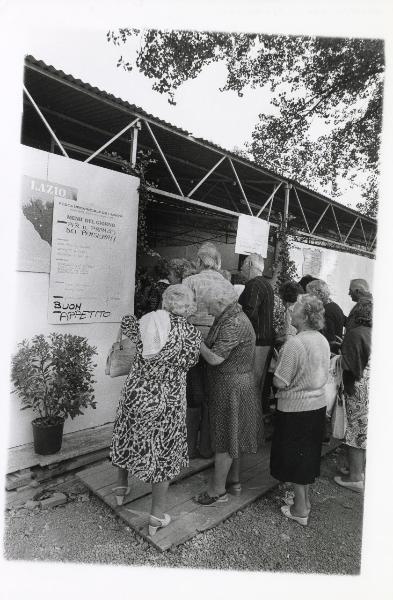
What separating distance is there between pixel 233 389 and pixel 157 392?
0.70 metres

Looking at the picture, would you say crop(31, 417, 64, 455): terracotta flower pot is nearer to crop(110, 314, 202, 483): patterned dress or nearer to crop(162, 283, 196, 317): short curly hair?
crop(110, 314, 202, 483): patterned dress

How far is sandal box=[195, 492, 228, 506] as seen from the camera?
3121mm

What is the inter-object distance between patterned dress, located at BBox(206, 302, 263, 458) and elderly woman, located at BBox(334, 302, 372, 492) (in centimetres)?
102

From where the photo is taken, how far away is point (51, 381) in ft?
11.8

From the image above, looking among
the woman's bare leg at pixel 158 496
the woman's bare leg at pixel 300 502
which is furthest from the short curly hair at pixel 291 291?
the woman's bare leg at pixel 158 496

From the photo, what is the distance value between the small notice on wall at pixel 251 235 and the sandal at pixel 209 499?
4.03 metres

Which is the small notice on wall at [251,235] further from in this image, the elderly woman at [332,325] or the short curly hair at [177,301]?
the short curly hair at [177,301]

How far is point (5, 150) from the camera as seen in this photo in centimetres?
204

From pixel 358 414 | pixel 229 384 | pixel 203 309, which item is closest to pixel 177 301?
pixel 203 309

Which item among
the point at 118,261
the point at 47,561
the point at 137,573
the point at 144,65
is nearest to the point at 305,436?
the point at 137,573

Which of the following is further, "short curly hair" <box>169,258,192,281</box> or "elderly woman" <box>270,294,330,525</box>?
"short curly hair" <box>169,258,192,281</box>

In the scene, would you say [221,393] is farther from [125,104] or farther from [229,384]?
[125,104]

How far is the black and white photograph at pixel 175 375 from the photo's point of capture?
211 centimetres

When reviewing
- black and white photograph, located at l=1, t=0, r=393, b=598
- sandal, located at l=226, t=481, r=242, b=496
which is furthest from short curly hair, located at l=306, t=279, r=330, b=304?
sandal, located at l=226, t=481, r=242, b=496
